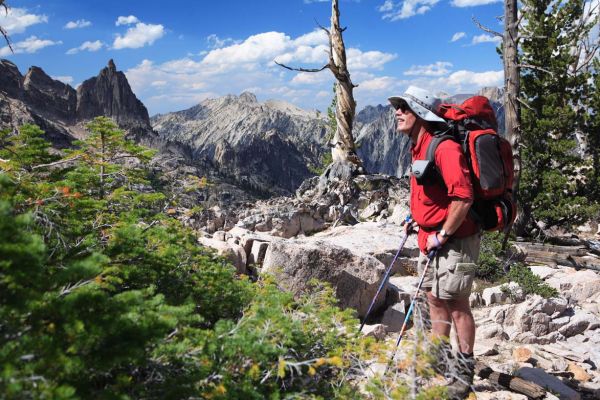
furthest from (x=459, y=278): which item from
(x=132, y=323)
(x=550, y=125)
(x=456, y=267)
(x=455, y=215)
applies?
(x=550, y=125)

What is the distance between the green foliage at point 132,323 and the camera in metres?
2.14

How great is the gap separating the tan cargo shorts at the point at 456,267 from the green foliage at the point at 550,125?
549 inches

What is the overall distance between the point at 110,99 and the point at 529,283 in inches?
6823

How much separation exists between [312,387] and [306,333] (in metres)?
0.46

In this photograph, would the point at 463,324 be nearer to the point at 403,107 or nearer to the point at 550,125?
the point at 403,107

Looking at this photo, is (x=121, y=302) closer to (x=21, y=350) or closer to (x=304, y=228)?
(x=21, y=350)

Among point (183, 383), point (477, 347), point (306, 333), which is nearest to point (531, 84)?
point (477, 347)

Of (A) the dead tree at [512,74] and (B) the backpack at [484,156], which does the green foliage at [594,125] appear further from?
(B) the backpack at [484,156]

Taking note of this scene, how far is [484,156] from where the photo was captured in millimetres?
3738

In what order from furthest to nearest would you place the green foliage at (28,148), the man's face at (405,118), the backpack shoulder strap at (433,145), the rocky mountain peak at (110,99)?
the rocky mountain peak at (110,99) → the green foliage at (28,148) → the man's face at (405,118) → the backpack shoulder strap at (433,145)

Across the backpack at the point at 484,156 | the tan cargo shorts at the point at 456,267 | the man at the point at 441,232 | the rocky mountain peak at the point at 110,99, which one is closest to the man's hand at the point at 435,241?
the man at the point at 441,232

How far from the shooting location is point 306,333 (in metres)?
3.76

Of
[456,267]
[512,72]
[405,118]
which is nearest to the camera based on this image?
[456,267]

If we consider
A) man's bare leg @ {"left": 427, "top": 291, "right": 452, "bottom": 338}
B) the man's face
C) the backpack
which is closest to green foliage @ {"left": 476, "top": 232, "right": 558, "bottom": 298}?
man's bare leg @ {"left": 427, "top": 291, "right": 452, "bottom": 338}
